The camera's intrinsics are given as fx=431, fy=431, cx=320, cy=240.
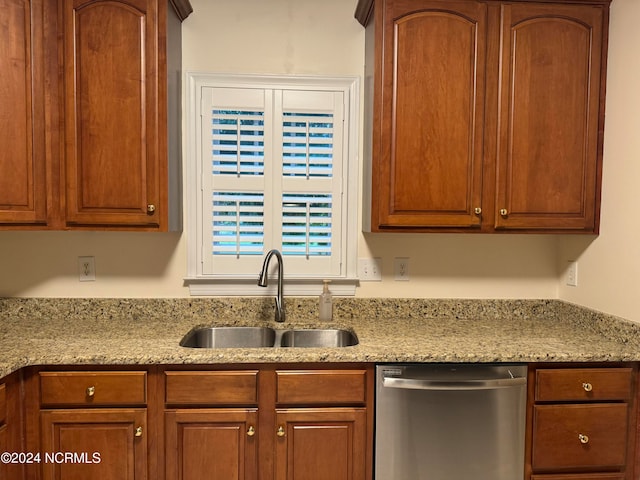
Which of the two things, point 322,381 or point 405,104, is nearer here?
point 322,381

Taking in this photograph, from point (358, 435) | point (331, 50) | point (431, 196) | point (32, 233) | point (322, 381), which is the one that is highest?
point (331, 50)

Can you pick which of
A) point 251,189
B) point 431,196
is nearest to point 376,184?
point 431,196

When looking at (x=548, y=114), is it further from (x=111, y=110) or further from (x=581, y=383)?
(x=111, y=110)

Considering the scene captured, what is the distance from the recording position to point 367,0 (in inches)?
76.0

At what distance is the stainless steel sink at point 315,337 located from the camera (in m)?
2.03

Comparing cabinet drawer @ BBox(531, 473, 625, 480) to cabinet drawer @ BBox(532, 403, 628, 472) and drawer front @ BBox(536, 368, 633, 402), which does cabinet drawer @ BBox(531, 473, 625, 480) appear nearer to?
cabinet drawer @ BBox(532, 403, 628, 472)

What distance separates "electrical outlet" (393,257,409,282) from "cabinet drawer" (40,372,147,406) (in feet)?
4.13

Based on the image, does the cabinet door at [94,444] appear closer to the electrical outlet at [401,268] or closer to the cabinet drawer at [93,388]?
the cabinet drawer at [93,388]

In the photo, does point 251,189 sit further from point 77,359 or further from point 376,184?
point 77,359

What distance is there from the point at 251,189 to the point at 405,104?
0.83 metres

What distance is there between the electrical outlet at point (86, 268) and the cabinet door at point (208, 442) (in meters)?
0.92

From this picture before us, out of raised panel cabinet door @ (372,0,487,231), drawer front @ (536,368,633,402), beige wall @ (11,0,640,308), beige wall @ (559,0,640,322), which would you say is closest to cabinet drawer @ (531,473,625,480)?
drawer front @ (536,368,633,402)

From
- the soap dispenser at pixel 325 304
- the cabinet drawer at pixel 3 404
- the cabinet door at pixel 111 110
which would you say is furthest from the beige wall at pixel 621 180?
the cabinet drawer at pixel 3 404

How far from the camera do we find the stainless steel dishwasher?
1.61 metres
